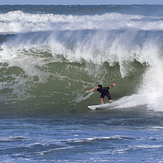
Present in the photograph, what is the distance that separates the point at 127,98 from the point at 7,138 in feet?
17.1

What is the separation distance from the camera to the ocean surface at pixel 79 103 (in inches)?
235

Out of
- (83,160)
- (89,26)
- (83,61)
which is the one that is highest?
(89,26)

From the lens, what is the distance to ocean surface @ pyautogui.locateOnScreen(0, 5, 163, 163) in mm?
5957

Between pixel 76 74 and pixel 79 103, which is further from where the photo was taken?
pixel 76 74

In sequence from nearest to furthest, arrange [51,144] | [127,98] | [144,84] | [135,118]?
1. [51,144]
2. [135,118]
3. [127,98]
4. [144,84]

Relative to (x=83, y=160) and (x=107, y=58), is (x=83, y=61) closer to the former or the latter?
(x=107, y=58)

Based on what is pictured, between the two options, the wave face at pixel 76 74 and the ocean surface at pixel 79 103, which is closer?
the ocean surface at pixel 79 103

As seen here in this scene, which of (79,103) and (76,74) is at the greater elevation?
(76,74)

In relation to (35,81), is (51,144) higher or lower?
lower

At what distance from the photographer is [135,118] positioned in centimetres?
862

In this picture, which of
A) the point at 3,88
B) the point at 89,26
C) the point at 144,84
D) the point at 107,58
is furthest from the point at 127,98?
the point at 89,26

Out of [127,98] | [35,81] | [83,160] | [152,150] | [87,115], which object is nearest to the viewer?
[83,160]

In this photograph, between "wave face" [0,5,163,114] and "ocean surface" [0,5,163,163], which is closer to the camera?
"ocean surface" [0,5,163,163]

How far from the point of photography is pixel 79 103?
10.9 metres
